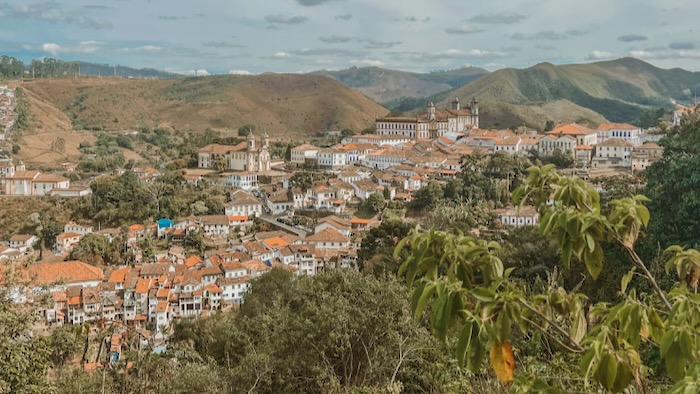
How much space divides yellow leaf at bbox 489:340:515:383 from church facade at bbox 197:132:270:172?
113ft

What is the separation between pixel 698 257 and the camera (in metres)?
1.92

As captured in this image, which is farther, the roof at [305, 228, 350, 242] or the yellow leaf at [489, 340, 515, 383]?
the roof at [305, 228, 350, 242]

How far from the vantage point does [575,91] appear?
97.8 m

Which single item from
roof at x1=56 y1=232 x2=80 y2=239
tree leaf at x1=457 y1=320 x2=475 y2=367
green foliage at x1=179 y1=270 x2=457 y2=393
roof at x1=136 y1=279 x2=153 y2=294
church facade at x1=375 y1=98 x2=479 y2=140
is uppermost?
church facade at x1=375 y1=98 x2=479 y2=140

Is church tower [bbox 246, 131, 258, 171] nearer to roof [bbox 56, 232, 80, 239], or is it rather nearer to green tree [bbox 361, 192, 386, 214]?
green tree [bbox 361, 192, 386, 214]

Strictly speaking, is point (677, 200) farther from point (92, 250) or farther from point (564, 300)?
point (92, 250)

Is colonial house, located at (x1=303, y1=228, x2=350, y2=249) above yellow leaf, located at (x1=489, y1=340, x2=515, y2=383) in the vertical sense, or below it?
below

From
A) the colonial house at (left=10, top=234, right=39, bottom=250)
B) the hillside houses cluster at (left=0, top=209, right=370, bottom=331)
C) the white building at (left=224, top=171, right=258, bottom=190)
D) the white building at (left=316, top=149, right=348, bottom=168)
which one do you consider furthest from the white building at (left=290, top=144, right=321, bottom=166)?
the colonial house at (left=10, top=234, right=39, bottom=250)

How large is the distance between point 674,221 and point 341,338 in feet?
26.1

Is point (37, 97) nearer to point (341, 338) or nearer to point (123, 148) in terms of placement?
point (123, 148)

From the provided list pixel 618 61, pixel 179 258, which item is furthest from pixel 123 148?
pixel 618 61

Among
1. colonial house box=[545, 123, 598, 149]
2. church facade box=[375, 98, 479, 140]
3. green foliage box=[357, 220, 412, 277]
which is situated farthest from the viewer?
church facade box=[375, 98, 479, 140]

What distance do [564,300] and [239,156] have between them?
35525 millimetres

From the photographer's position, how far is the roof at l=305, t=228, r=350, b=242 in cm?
2390
